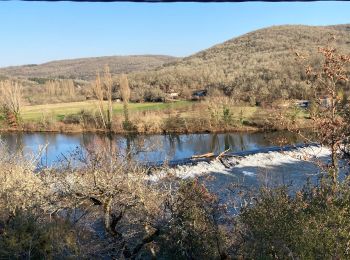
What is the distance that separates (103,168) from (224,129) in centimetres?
2130

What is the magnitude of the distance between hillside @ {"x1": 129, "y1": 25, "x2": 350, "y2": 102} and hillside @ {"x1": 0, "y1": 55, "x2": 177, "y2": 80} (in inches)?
1853

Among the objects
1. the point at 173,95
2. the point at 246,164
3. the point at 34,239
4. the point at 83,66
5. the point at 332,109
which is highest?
the point at 83,66

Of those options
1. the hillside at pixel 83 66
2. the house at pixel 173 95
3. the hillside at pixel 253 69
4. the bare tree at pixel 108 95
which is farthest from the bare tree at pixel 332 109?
the hillside at pixel 83 66

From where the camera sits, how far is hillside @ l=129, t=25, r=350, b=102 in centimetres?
4203

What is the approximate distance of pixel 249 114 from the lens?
1277 inches

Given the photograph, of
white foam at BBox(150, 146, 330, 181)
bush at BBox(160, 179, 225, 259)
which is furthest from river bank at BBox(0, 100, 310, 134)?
bush at BBox(160, 179, 225, 259)

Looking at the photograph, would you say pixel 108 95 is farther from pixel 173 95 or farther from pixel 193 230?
pixel 193 230

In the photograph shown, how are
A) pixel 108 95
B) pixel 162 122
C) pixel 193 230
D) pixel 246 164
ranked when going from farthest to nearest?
pixel 108 95 → pixel 162 122 → pixel 246 164 → pixel 193 230

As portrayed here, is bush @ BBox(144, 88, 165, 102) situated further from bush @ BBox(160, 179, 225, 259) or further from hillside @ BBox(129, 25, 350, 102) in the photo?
bush @ BBox(160, 179, 225, 259)

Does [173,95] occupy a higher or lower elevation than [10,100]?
lower

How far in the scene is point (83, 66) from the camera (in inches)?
5738

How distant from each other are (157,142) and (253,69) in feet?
117

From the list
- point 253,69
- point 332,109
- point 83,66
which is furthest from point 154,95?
point 83,66

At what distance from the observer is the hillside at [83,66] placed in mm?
132000
